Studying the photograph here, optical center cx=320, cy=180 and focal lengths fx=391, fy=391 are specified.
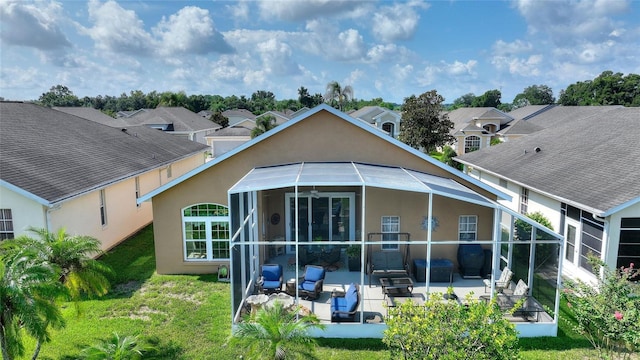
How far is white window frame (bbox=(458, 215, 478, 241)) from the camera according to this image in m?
13.9

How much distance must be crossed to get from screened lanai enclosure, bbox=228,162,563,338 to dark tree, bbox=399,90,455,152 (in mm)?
24677

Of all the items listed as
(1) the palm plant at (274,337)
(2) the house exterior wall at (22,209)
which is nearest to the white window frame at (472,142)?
(2) the house exterior wall at (22,209)

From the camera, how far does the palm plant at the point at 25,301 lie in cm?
660

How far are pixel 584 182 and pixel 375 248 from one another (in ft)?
25.1

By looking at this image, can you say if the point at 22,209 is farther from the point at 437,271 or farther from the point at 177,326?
the point at 437,271

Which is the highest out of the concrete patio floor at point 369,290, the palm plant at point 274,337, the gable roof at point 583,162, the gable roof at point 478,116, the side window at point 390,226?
the gable roof at point 478,116

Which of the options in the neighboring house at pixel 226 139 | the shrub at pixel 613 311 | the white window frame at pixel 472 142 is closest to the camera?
the shrub at pixel 613 311

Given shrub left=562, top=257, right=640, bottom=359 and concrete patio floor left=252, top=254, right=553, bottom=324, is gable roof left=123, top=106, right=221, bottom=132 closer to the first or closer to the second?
concrete patio floor left=252, top=254, right=553, bottom=324

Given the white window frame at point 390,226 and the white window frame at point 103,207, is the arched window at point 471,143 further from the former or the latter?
the white window frame at point 103,207

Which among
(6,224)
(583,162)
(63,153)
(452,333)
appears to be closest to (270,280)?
(452,333)

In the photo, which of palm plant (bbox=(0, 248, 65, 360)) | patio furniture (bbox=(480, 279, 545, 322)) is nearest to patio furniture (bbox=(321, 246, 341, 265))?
patio furniture (bbox=(480, 279, 545, 322))

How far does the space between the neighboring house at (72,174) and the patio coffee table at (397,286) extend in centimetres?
1082

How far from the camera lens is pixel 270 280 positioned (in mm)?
12195

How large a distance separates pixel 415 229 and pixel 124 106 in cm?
11665
